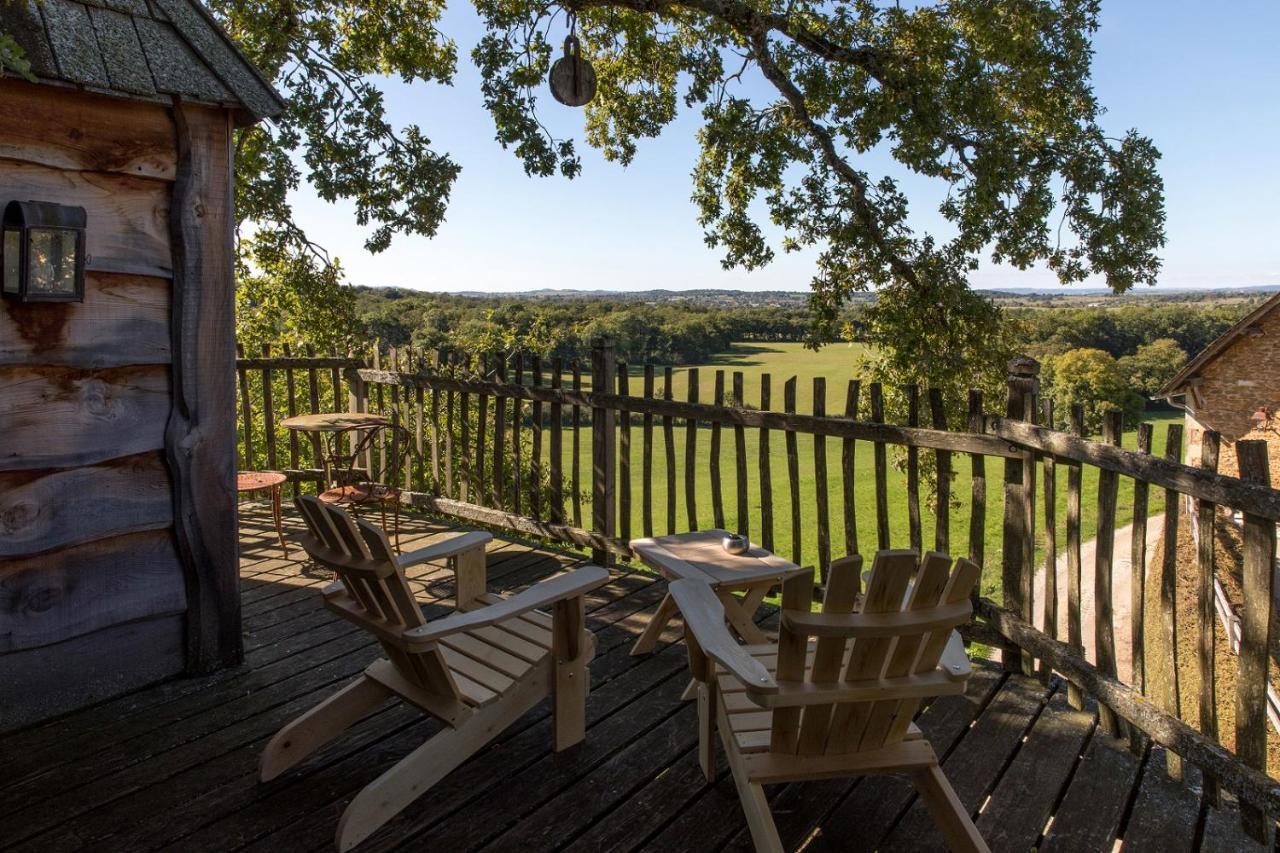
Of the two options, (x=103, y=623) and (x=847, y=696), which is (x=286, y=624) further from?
(x=847, y=696)

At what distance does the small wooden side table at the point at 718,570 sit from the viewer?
314 centimetres

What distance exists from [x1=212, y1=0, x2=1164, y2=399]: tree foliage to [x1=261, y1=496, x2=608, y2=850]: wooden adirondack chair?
20.6 feet

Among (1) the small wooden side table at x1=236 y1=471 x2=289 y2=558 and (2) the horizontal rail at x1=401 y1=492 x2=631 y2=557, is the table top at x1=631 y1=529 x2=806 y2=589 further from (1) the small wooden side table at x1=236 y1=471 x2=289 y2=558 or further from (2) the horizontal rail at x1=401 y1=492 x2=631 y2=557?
(1) the small wooden side table at x1=236 y1=471 x2=289 y2=558

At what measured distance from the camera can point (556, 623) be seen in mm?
2639

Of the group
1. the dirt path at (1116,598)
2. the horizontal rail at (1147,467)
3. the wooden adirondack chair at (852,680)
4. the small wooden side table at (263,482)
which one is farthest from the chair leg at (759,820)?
the dirt path at (1116,598)

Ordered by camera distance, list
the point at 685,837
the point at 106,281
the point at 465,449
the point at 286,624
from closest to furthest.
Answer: the point at 685,837, the point at 106,281, the point at 286,624, the point at 465,449

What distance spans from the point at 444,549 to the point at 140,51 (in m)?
2.08

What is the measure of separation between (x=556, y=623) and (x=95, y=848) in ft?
4.61

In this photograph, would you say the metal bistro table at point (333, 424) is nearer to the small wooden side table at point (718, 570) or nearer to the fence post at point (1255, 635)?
the small wooden side table at point (718, 570)

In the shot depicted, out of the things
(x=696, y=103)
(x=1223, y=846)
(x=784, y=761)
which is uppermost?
(x=696, y=103)

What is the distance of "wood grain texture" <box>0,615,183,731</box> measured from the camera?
2883 mm

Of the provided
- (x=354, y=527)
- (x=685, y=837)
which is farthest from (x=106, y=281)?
(x=685, y=837)

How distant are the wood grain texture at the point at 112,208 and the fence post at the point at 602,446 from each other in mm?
2383

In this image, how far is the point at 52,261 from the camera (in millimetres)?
2725
